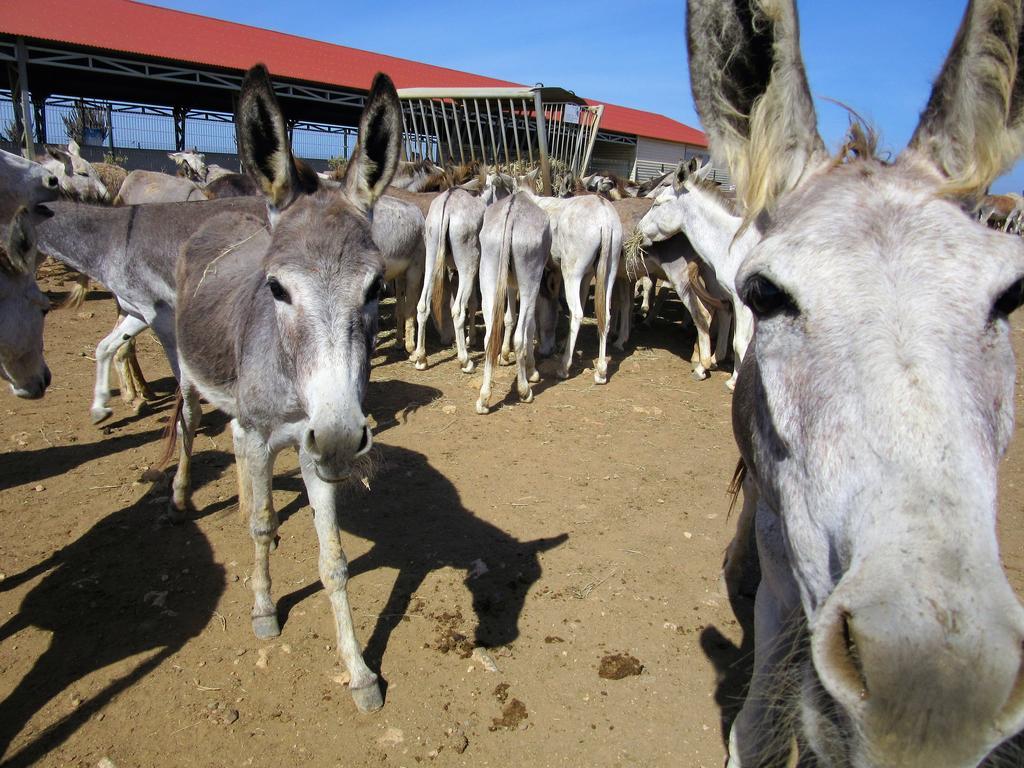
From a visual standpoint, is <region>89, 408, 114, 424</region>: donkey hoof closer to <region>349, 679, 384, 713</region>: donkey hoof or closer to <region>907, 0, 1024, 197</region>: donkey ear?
<region>349, 679, 384, 713</region>: donkey hoof

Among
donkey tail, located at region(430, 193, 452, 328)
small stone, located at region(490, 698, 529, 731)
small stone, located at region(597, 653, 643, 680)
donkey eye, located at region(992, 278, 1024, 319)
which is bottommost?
small stone, located at region(490, 698, 529, 731)

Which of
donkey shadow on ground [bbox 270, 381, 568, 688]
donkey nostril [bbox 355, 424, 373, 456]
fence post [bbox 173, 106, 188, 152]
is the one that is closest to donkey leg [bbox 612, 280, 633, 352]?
donkey shadow on ground [bbox 270, 381, 568, 688]

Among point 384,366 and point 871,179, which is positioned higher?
point 871,179

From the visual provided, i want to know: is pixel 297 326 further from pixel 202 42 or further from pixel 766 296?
pixel 202 42

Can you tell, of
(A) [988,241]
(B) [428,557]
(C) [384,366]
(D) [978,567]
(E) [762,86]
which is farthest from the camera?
(C) [384,366]

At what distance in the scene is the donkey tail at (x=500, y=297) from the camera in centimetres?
687

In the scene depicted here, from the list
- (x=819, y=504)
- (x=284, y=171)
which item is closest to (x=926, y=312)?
(x=819, y=504)

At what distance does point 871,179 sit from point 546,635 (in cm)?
272

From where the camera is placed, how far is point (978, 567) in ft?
3.07

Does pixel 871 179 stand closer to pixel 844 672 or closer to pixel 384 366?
pixel 844 672

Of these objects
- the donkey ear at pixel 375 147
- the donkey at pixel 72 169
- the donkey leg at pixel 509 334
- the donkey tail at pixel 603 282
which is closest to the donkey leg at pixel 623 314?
the donkey tail at pixel 603 282

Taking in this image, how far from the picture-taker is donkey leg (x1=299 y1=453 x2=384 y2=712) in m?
2.77

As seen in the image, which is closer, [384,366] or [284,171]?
[284,171]

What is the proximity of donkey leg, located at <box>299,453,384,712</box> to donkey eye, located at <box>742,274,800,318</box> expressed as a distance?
7.02 ft
